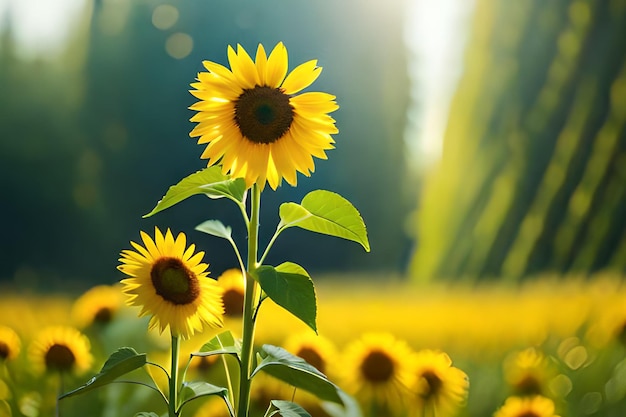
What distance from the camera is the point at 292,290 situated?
0.50 m

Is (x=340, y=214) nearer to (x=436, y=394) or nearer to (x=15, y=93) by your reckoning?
(x=436, y=394)

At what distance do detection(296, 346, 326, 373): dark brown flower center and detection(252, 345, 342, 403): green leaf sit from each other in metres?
0.24

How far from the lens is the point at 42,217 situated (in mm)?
3562

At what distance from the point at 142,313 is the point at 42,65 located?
3.64 meters

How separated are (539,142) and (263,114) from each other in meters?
2.50

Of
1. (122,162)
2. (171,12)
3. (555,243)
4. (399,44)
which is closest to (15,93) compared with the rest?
(122,162)

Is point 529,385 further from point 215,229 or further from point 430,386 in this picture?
point 215,229

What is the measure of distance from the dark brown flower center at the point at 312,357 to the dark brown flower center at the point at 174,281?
271mm

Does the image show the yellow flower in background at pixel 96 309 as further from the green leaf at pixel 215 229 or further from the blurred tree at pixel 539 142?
the blurred tree at pixel 539 142

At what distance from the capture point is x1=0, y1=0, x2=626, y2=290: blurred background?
8.95 ft

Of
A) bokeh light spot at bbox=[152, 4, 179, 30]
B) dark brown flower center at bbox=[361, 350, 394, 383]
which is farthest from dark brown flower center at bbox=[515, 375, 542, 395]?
bokeh light spot at bbox=[152, 4, 179, 30]

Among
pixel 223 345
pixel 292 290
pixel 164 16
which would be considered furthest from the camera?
pixel 164 16

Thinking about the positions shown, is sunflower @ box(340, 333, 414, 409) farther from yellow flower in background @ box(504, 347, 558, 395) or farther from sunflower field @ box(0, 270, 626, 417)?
yellow flower in background @ box(504, 347, 558, 395)

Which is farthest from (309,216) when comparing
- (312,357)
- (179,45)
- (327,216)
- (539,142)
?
(179,45)
